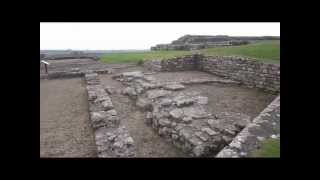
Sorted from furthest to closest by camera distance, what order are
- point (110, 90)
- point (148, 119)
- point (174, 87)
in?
1. point (110, 90)
2. point (174, 87)
3. point (148, 119)

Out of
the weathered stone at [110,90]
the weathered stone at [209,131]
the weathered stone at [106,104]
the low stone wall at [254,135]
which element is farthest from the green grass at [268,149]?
the weathered stone at [110,90]

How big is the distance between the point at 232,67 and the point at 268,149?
326 inches

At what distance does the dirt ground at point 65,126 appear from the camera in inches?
244

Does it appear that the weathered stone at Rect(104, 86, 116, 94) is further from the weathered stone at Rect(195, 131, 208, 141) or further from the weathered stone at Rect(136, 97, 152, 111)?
the weathered stone at Rect(195, 131, 208, 141)

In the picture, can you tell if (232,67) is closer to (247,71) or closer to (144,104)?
(247,71)

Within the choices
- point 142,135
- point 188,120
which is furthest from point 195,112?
point 142,135

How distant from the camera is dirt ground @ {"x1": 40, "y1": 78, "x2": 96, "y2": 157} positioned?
6199mm

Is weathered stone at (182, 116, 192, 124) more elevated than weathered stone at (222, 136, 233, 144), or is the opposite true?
weathered stone at (182, 116, 192, 124)

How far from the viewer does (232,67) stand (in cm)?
1254

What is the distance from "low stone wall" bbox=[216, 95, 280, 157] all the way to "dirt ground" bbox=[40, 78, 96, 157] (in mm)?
3068

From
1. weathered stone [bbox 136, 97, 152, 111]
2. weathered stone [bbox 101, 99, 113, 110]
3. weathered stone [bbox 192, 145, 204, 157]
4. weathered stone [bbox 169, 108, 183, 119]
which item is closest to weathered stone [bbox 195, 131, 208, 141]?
weathered stone [bbox 192, 145, 204, 157]
